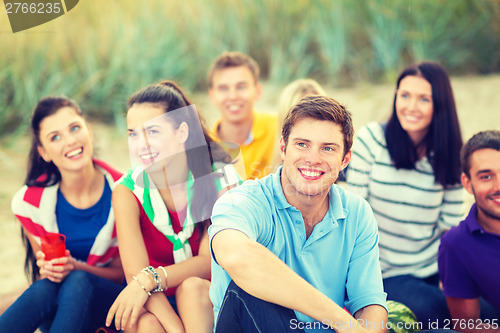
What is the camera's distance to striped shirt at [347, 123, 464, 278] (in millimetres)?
2404

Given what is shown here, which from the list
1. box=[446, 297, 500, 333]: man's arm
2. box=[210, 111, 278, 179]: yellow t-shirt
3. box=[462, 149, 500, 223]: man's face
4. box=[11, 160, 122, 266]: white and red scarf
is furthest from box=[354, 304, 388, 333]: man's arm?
box=[210, 111, 278, 179]: yellow t-shirt

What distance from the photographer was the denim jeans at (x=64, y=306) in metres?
1.89

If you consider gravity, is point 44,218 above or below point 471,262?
above

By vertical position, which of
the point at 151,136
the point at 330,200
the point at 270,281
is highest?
the point at 151,136

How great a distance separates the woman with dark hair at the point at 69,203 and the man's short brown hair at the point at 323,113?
1.00 metres

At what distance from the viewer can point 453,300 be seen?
2066 mm

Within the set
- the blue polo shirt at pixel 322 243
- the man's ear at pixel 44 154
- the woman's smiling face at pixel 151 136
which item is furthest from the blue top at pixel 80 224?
the blue polo shirt at pixel 322 243

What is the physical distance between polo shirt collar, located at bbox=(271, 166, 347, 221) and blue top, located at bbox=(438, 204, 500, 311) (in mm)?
603

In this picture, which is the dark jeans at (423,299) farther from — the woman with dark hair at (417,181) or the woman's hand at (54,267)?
the woman's hand at (54,267)

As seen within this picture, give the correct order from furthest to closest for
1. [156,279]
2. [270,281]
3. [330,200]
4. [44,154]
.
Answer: [44,154] < [156,279] < [330,200] < [270,281]

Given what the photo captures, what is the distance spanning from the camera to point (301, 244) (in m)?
1.73

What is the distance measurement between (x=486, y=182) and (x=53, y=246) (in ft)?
5.80

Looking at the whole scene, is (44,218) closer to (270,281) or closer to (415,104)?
(270,281)

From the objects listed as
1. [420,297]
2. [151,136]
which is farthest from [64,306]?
[420,297]
